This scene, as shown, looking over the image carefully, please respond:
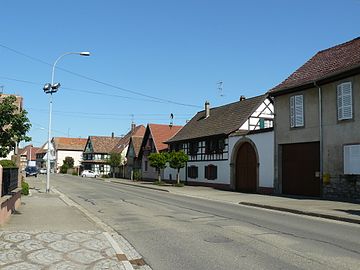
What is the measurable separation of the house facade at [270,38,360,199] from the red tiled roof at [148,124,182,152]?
27.3m

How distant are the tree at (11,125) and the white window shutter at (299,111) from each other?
15250mm

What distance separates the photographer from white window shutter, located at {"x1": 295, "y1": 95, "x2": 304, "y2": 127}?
1061 inches

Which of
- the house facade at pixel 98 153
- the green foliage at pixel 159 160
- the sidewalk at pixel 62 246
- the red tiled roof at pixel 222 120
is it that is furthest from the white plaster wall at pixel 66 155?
the sidewalk at pixel 62 246

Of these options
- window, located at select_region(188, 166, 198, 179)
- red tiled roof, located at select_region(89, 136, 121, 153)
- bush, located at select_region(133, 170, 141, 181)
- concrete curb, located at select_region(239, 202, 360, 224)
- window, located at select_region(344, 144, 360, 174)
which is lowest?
concrete curb, located at select_region(239, 202, 360, 224)

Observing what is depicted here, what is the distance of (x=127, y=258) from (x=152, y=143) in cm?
4916

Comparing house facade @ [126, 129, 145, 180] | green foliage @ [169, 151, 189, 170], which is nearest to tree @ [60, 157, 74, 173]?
house facade @ [126, 129, 145, 180]

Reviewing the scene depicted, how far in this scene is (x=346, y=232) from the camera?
1259 cm

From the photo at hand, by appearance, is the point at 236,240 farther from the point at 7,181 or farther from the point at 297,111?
the point at 297,111

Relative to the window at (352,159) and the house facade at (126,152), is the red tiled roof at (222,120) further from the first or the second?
the house facade at (126,152)

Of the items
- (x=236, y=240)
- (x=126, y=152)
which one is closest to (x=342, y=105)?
(x=236, y=240)

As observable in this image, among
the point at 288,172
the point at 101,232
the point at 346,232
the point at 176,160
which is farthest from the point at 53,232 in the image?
the point at 176,160

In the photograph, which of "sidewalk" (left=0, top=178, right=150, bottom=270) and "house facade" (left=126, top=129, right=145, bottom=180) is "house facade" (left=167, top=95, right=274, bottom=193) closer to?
"house facade" (left=126, top=129, right=145, bottom=180)

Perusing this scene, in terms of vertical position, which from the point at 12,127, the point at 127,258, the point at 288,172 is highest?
the point at 12,127

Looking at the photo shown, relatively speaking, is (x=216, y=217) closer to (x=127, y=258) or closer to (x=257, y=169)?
(x=127, y=258)
